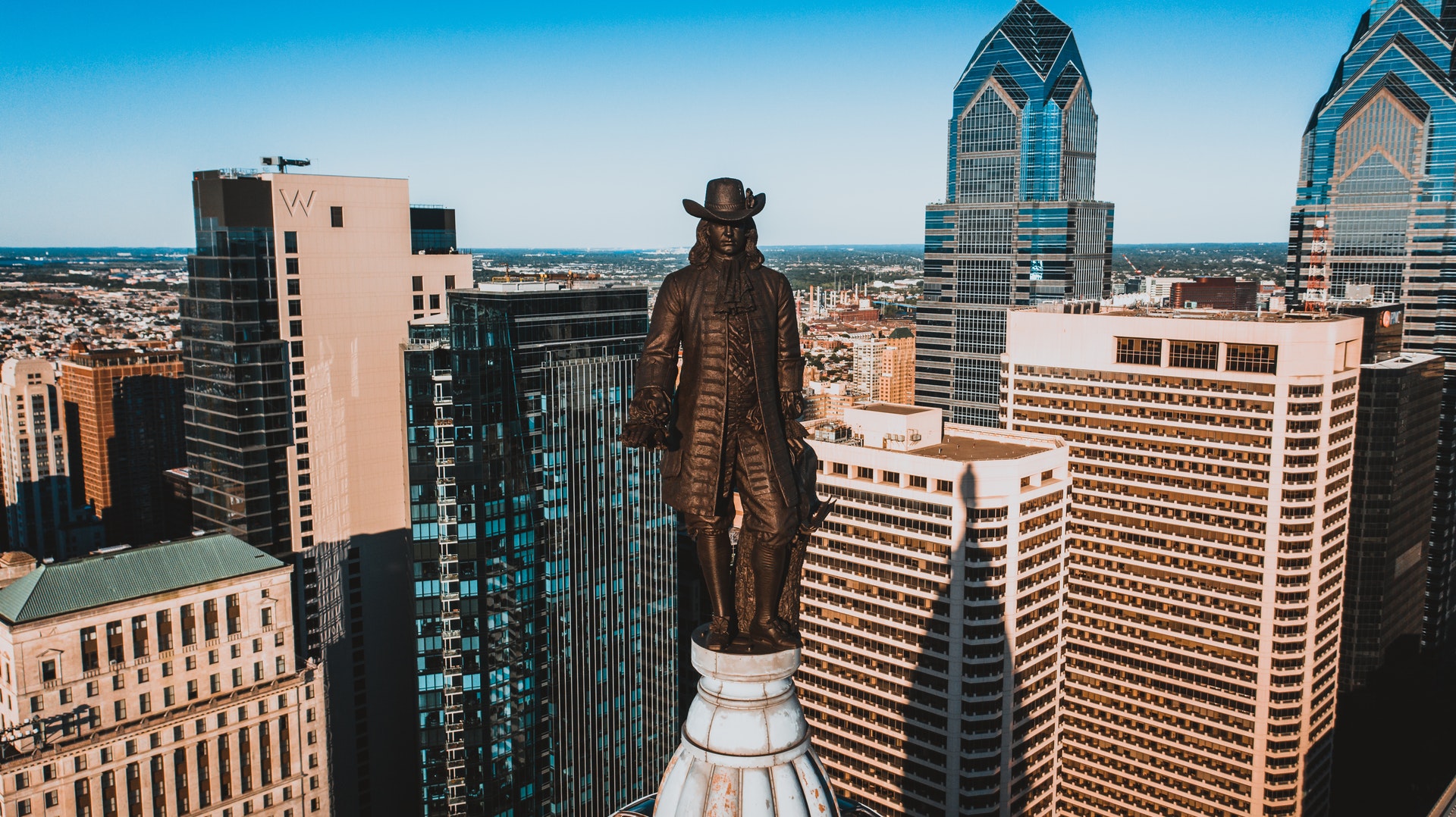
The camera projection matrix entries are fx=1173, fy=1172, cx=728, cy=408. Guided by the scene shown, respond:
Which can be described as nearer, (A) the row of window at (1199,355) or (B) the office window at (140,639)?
(B) the office window at (140,639)

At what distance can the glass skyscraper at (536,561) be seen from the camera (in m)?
74.6

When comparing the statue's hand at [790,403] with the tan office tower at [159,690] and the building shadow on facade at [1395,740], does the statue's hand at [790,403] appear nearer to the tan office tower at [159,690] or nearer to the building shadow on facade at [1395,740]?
the tan office tower at [159,690]

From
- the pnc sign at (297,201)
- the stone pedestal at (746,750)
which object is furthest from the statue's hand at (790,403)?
the pnc sign at (297,201)

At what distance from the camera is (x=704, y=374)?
1184 cm

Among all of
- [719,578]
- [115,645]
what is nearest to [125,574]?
[115,645]

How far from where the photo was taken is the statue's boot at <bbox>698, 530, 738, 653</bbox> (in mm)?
11914

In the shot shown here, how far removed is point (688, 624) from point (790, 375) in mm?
98065

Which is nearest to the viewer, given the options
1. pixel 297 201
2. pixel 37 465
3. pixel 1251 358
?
pixel 297 201

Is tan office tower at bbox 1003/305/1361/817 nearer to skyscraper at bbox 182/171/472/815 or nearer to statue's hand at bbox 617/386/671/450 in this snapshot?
skyscraper at bbox 182/171/472/815

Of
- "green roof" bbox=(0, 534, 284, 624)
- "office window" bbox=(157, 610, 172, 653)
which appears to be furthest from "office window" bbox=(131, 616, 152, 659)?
"green roof" bbox=(0, 534, 284, 624)

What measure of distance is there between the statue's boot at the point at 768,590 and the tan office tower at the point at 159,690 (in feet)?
154

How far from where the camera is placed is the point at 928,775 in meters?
81.3

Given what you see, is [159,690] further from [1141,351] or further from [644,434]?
[1141,351]

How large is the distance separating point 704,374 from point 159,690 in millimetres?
49327
